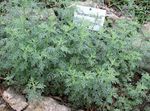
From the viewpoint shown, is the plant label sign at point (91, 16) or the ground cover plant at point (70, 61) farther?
the plant label sign at point (91, 16)

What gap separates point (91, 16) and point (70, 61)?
540 millimetres

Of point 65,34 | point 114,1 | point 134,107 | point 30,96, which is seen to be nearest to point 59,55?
point 65,34

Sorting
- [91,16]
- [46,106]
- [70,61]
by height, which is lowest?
[46,106]

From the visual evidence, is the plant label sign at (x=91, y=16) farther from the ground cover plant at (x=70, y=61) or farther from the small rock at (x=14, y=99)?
the small rock at (x=14, y=99)

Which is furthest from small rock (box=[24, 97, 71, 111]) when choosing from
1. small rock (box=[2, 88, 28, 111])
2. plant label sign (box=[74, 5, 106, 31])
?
plant label sign (box=[74, 5, 106, 31])

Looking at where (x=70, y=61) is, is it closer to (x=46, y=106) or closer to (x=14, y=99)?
(x=46, y=106)

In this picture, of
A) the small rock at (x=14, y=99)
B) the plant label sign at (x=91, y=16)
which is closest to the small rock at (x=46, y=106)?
the small rock at (x=14, y=99)

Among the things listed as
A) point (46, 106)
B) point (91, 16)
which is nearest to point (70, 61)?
point (46, 106)

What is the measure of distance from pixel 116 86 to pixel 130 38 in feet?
1.44

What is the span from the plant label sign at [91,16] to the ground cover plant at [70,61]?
64 millimetres

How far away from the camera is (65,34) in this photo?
287 cm

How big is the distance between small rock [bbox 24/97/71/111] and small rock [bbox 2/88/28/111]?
0.18ft

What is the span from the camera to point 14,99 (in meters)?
2.87

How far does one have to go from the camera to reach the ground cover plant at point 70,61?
2721mm
